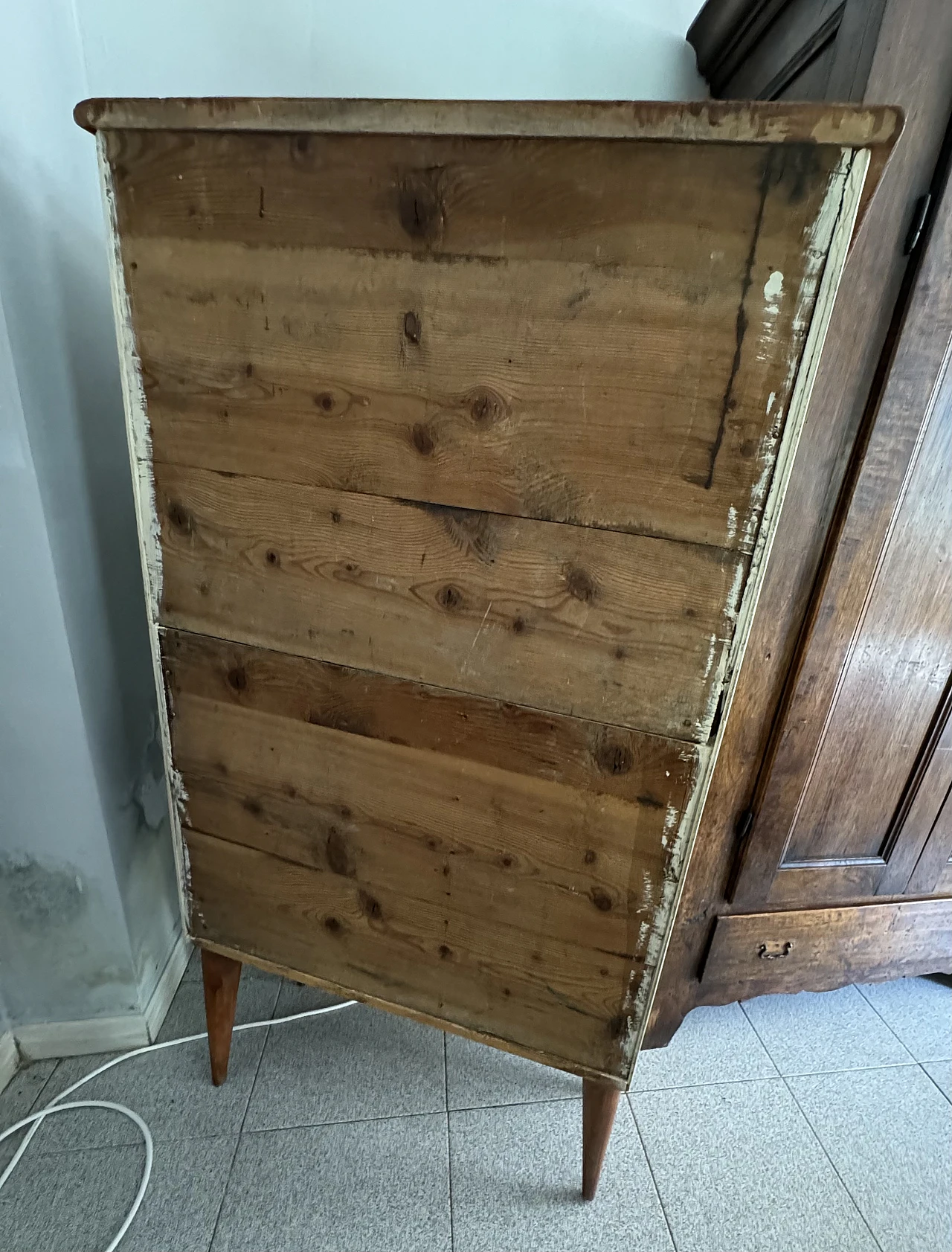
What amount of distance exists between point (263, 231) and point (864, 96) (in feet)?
2.24

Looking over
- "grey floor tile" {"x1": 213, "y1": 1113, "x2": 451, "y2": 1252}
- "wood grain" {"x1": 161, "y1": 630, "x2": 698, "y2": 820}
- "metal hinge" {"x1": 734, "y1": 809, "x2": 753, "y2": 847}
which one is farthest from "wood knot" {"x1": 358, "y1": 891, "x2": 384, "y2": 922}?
"metal hinge" {"x1": 734, "y1": 809, "x2": 753, "y2": 847}

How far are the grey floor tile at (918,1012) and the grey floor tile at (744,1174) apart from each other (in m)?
0.33

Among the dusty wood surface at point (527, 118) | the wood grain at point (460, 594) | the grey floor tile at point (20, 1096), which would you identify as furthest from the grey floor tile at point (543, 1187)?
the dusty wood surface at point (527, 118)

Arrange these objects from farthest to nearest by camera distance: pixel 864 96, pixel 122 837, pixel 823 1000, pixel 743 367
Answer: pixel 823 1000, pixel 122 837, pixel 864 96, pixel 743 367

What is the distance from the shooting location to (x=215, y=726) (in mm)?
850

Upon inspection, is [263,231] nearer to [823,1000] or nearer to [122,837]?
[122,837]

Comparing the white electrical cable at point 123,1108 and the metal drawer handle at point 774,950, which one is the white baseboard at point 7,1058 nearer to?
the white electrical cable at point 123,1108

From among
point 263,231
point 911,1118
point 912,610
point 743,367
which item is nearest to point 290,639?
point 263,231

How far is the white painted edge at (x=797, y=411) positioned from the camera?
1.69 ft

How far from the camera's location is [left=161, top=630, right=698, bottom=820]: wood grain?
710mm

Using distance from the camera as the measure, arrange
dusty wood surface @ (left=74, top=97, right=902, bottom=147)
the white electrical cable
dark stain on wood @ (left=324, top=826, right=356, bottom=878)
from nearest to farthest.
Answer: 1. dusty wood surface @ (left=74, top=97, right=902, bottom=147)
2. dark stain on wood @ (left=324, top=826, right=356, bottom=878)
3. the white electrical cable

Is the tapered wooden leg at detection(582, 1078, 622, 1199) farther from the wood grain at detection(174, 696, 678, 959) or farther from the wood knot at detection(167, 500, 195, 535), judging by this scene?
the wood knot at detection(167, 500, 195, 535)

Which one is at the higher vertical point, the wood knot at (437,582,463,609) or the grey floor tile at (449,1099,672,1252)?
the wood knot at (437,582,463,609)

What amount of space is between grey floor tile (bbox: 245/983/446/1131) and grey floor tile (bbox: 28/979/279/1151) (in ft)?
0.11
